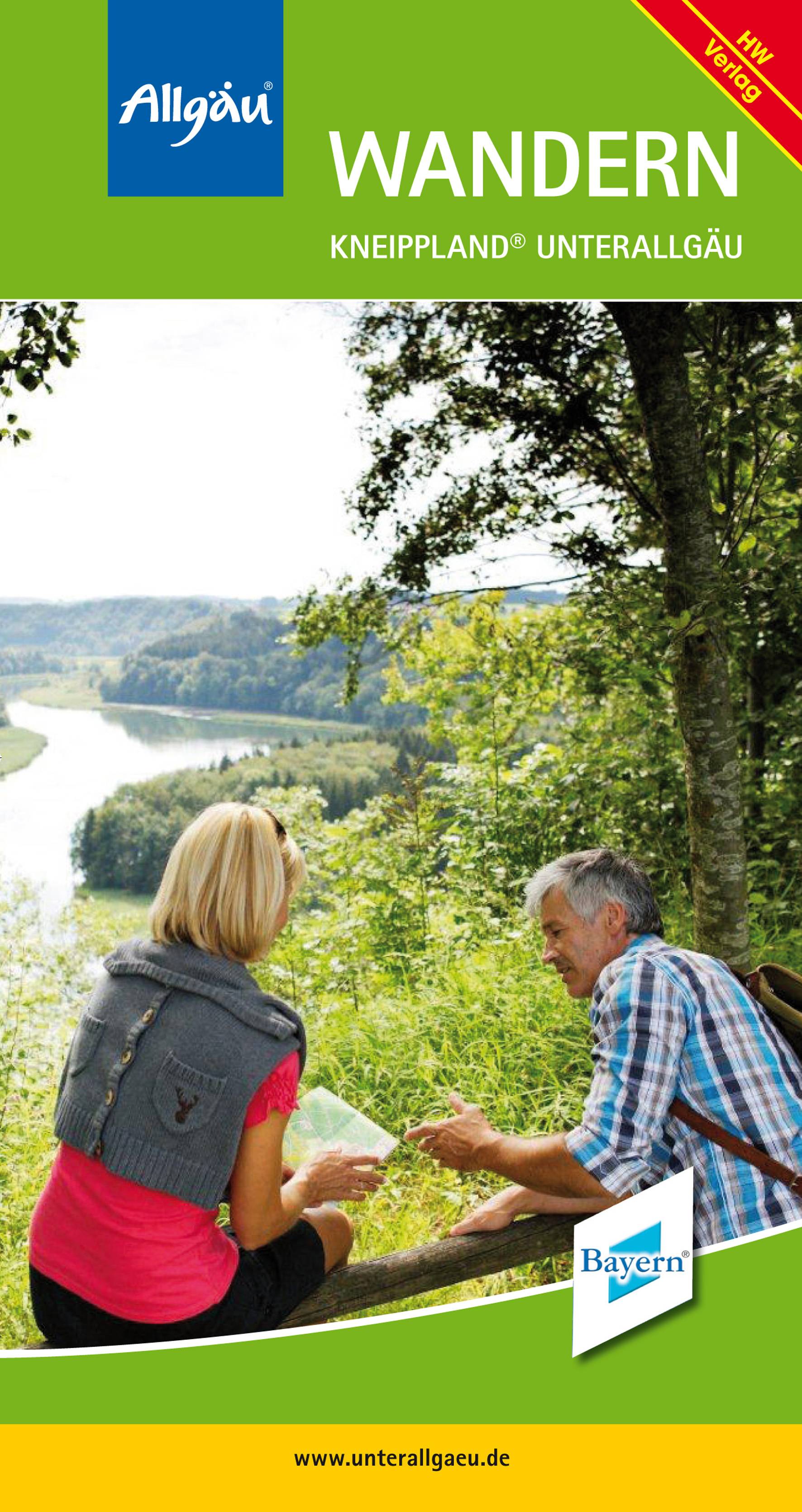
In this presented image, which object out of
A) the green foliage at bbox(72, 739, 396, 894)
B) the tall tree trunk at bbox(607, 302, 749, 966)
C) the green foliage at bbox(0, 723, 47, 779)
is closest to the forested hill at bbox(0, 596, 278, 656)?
the green foliage at bbox(0, 723, 47, 779)

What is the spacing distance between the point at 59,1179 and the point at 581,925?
3.37 ft

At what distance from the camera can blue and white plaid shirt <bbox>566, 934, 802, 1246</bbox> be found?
1.92 meters

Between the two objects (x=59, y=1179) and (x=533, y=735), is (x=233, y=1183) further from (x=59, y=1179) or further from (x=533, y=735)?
(x=533, y=735)

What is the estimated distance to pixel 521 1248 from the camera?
7.22 ft

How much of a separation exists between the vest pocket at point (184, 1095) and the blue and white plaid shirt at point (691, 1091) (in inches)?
23.6

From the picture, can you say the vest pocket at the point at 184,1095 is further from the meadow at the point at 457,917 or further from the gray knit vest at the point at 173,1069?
the meadow at the point at 457,917

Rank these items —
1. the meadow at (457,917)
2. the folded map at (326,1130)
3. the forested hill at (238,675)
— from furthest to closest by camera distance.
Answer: the forested hill at (238,675)
the meadow at (457,917)
the folded map at (326,1130)

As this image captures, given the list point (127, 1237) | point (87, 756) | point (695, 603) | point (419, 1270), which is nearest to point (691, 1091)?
point (419, 1270)

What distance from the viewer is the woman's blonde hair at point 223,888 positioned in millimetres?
1885

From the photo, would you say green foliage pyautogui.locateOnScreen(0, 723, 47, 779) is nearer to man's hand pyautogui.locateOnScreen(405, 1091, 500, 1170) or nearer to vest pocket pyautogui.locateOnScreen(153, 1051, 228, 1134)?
man's hand pyautogui.locateOnScreen(405, 1091, 500, 1170)

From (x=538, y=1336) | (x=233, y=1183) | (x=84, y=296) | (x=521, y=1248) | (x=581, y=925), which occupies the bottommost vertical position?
(x=538, y=1336)

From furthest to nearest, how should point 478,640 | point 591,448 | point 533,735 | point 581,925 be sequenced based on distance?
1. point 533,735
2. point 478,640
3. point 591,448
4. point 581,925

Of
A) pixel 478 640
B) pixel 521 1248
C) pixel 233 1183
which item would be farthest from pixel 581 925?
pixel 478 640

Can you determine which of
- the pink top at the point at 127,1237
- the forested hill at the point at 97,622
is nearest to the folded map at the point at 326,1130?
the pink top at the point at 127,1237
